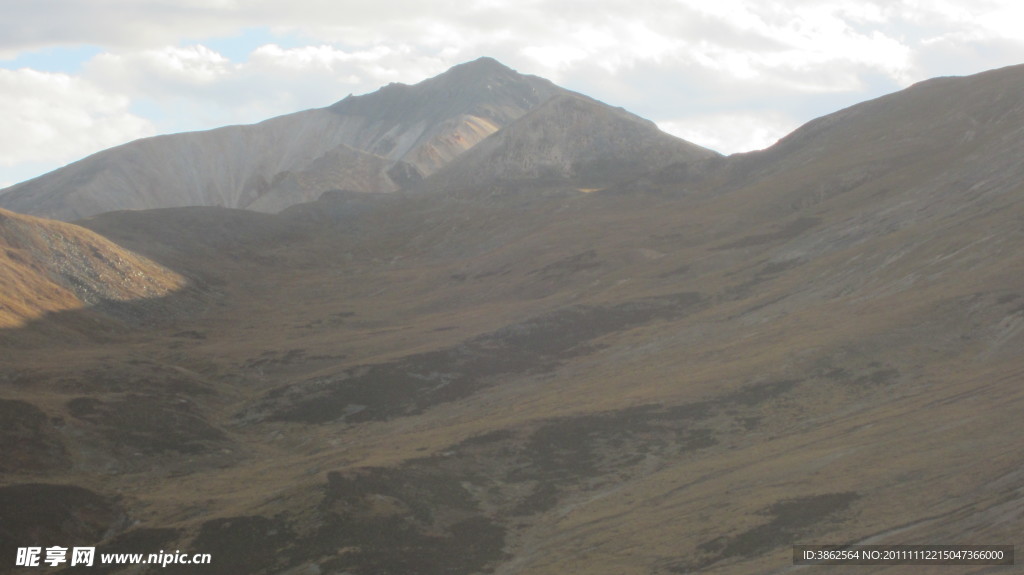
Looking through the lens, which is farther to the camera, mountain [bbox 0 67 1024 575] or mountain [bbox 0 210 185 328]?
mountain [bbox 0 210 185 328]

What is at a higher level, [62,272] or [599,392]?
[62,272]

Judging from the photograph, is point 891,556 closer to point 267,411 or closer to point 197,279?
point 267,411

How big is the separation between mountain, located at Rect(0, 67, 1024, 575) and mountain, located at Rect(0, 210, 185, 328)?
5022mm

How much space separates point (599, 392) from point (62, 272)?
7219cm

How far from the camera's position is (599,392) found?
3273 inches

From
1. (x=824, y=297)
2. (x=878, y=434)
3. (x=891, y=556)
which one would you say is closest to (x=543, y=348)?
(x=824, y=297)

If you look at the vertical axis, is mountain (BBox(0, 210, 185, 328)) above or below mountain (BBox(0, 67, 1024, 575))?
above

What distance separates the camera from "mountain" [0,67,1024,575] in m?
50.9

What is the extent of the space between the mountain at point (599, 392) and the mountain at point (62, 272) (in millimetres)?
5022

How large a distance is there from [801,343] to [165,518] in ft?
166

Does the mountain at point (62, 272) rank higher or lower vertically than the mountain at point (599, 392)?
higher

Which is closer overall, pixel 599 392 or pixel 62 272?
pixel 599 392

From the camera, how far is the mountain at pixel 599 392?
50.9 metres

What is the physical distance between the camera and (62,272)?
392 ft
